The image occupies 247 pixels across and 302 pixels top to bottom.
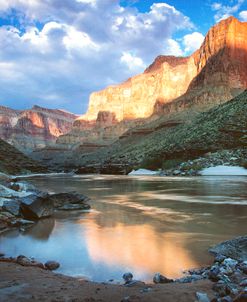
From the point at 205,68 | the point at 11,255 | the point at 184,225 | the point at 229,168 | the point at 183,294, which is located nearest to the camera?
the point at 183,294

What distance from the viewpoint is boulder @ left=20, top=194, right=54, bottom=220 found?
445 inches

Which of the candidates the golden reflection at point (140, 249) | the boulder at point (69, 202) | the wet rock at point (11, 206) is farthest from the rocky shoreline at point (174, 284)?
the boulder at point (69, 202)

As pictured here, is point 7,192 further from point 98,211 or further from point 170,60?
point 170,60

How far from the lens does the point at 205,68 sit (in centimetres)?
11362

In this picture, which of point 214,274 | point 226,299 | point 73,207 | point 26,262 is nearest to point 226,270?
point 214,274

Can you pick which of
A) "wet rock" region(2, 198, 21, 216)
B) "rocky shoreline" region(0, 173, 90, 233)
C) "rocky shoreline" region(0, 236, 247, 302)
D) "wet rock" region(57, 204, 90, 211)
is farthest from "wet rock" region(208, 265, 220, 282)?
"wet rock" region(57, 204, 90, 211)

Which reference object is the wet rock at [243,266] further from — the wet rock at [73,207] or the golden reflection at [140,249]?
the wet rock at [73,207]

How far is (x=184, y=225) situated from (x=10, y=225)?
503cm

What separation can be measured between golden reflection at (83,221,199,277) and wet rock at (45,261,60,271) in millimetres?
725

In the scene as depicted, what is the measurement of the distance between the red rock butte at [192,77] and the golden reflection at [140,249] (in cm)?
9253

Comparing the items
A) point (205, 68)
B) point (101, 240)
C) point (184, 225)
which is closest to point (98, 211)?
point (184, 225)

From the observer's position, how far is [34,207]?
11.4 metres

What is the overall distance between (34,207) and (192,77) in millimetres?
132109

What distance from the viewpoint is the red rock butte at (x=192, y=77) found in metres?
107
